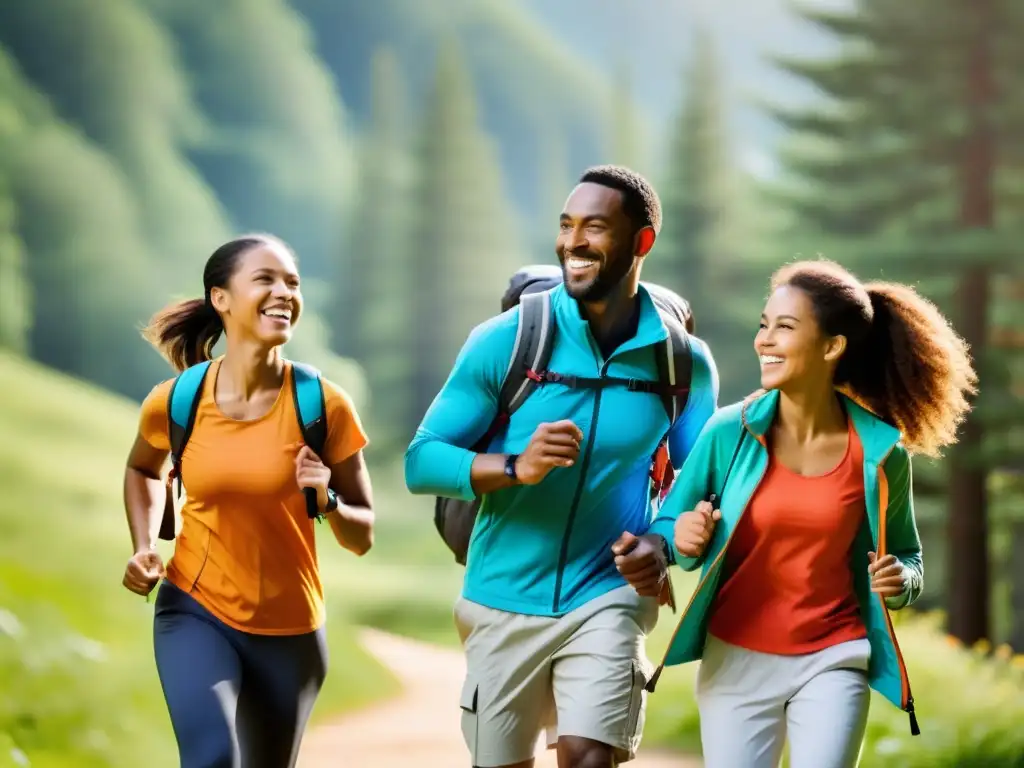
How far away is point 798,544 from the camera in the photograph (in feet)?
11.7

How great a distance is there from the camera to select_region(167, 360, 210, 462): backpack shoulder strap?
12.6 ft

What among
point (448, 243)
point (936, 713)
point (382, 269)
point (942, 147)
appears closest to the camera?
point (936, 713)

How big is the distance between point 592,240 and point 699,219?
15.5 meters

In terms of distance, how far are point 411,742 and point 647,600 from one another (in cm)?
597

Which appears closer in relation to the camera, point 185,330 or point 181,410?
point 181,410

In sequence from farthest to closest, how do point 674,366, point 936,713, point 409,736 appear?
point 409,736, point 936,713, point 674,366

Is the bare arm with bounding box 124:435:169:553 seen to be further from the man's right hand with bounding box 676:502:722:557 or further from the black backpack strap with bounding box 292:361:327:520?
the man's right hand with bounding box 676:502:722:557

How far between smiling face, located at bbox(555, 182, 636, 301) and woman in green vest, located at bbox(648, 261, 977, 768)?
462mm

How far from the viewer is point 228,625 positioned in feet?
12.3

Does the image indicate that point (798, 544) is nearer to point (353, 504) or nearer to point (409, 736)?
point (353, 504)

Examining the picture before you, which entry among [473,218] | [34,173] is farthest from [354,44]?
[34,173]

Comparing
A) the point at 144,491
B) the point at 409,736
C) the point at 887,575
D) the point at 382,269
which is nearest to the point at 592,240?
the point at 887,575

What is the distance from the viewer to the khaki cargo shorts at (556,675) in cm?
374

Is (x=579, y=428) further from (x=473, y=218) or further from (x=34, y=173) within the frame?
(x=473, y=218)
